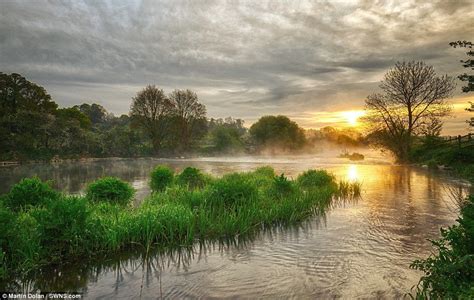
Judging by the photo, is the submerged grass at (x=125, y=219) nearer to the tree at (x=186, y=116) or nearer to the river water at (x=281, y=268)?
the river water at (x=281, y=268)

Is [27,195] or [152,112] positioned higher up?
[152,112]

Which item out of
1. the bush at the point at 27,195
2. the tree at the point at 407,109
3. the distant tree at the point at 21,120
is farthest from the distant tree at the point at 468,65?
the distant tree at the point at 21,120

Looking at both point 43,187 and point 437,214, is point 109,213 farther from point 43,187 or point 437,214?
point 437,214

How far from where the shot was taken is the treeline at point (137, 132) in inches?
2077

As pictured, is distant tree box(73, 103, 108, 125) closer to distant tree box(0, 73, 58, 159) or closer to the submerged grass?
distant tree box(0, 73, 58, 159)

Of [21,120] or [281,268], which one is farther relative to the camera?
[21,120]

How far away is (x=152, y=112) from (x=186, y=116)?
848 cm

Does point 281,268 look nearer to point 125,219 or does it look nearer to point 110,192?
point 125,219

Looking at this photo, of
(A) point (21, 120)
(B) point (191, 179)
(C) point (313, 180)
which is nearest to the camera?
(B) point (191, 179)

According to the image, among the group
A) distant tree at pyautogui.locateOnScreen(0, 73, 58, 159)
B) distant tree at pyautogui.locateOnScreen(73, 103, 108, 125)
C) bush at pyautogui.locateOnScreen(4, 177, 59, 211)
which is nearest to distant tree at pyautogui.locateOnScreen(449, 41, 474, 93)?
bush at pyautogui.locateOnScreen(4, 177, 59, 211)

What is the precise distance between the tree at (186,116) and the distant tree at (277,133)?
17.0 metres

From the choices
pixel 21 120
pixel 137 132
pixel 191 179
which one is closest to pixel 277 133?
pixel 137 132

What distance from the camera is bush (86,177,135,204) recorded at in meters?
11.7

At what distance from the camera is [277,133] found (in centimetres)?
8556
